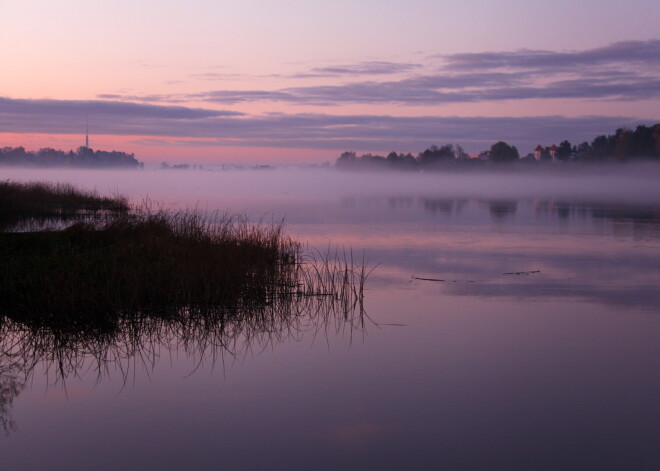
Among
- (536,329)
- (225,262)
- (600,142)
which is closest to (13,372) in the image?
(225,262)

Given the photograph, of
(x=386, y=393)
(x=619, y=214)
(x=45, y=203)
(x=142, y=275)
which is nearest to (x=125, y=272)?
(x=142, y=275)

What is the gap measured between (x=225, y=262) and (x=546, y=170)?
152 metres

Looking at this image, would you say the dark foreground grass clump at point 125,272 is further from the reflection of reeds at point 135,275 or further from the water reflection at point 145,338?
the water reflection at point 145,338

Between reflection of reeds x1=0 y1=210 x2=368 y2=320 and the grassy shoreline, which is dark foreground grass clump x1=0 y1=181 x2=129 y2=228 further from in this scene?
reflection of reeds x1=0 y1=210 x2=368 y2=320

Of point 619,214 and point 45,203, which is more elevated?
point 45,203

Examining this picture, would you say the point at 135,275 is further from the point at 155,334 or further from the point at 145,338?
the point at 145,338

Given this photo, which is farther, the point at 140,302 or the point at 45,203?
the point at 45,203

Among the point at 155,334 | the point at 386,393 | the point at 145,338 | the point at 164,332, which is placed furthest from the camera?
the point at 164,332

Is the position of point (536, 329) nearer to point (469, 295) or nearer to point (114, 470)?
point (469, 295)

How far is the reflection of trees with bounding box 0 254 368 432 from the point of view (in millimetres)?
8078

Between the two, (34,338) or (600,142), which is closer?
(34,338)

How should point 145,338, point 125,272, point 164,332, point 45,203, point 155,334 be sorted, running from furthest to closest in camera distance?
point 45,203 < point 125,272 < point 164,332 < point 155,334 < point 145,338

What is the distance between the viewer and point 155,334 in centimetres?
926

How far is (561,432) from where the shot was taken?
6312 mm
